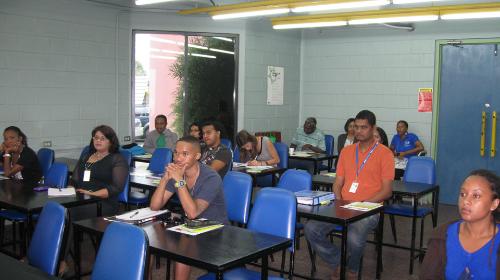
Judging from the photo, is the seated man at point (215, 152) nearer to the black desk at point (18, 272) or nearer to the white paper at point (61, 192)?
the white paper at point (61, 192)

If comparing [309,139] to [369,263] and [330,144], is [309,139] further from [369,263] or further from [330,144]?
[369,263]

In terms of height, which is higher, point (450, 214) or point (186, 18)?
point (186, 18)

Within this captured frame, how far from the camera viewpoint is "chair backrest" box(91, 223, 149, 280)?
232 centimetres

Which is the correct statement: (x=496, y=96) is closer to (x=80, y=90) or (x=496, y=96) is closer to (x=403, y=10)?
(x=403, y=10)

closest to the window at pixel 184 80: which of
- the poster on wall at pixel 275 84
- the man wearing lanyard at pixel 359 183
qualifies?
the poster on wall at pixel 275 84

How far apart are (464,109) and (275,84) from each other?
299cm

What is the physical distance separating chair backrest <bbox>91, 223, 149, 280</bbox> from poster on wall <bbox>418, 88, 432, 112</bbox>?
662cm

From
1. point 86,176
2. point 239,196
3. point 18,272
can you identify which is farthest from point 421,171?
point 18,272

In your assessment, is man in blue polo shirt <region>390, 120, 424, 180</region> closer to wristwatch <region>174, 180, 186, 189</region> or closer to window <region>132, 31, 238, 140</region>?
window <region>132, 31, 238, 140</region>

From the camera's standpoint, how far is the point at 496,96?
7.52m

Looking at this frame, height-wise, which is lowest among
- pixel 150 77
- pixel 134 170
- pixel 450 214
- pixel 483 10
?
pixel 450 214

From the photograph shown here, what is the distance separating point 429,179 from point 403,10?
6.85 feet

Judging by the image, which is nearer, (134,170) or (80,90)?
(134,170)

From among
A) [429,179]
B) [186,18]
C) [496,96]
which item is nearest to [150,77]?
[186,18]
